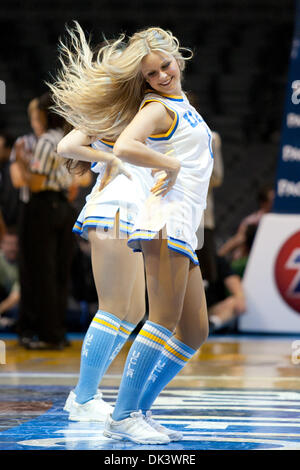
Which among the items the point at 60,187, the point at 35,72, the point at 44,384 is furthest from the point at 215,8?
the point at 44,384

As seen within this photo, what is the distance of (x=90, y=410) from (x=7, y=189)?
14.6 feet

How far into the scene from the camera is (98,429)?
2.88 meters

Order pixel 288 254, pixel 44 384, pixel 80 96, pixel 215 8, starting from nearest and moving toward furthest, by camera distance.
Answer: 1. pixel 80 96
2. pixel 44 384
3. pixel 288 254
4. pixel 215 8

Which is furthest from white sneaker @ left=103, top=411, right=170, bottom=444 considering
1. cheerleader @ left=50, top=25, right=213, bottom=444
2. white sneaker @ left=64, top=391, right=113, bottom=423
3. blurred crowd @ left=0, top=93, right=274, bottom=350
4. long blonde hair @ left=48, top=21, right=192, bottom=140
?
blurred crowd @ left=0, top=93, right=274, bottom=350

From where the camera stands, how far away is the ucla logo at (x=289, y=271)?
6605 millimetres

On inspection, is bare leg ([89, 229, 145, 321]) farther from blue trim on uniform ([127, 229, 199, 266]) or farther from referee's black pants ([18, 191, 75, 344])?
referee's black pants ([18, 191, 75, 344])

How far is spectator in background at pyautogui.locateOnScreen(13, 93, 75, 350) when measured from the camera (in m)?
5.52

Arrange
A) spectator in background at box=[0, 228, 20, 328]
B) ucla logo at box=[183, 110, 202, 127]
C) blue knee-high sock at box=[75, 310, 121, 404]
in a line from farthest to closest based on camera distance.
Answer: spectator in background at box=[0, 228, 20, 328]
blue knee-high sock at box=[75, 310, 121, 404]
ucla logo at box=[183, 110, 202, 127]

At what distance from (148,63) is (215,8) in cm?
851

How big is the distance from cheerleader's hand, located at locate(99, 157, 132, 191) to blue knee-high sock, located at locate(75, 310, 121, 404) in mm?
527

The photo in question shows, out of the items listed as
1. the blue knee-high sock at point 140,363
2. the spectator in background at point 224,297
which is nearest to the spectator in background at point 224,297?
the spectator in background at point 224,297

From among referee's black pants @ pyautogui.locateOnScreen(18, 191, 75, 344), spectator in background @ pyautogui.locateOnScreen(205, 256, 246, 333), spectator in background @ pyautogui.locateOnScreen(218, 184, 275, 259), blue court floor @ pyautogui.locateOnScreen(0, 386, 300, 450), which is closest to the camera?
blue court floor @ pyautogui.locateOnScreen(0, 386, 300, 450)

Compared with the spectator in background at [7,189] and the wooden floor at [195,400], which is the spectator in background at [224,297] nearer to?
the wooden floor at [195,400]

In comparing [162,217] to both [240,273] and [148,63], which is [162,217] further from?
[240,273]
